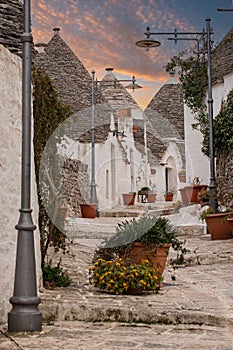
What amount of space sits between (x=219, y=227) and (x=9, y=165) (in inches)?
325

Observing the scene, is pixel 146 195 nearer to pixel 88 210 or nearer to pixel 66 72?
pixel 66 72

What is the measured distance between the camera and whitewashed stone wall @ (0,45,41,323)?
6.44m

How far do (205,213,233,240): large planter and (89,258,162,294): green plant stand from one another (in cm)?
678

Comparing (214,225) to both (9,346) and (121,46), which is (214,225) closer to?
(121,46)

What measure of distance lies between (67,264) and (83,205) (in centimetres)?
1294

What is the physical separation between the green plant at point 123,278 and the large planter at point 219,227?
6776 mm

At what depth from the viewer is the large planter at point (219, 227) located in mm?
14094

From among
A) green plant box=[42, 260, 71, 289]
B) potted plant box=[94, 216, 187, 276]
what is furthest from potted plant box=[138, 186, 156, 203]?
green plant box=[42, 260, 71, 289]

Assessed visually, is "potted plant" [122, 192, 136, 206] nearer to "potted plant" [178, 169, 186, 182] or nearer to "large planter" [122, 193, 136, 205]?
"large planter" [122, 193, 136, 205]

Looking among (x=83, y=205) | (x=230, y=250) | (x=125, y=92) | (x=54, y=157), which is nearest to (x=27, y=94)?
(x=54, y=157)

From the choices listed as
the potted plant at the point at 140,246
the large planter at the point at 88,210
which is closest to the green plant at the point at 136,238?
the potted plant at the point at 140,246

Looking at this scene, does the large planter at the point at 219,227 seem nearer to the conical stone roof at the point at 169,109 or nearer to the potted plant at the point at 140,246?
the potted plant at the point at 140,246

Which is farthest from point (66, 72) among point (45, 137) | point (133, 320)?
point (133, 320)

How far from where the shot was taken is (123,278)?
7.31 meters
